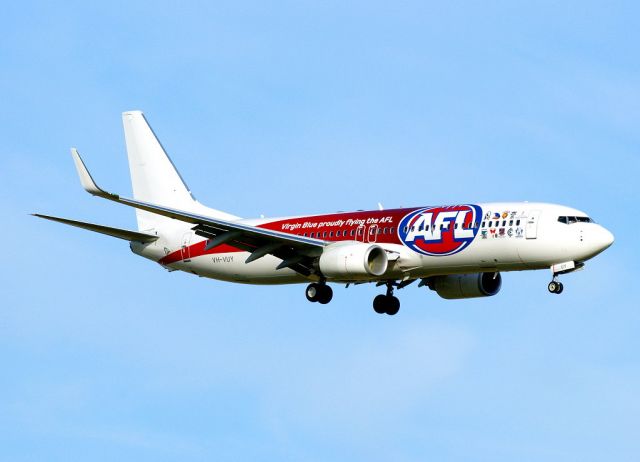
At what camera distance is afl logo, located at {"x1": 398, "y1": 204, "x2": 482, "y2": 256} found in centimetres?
5531

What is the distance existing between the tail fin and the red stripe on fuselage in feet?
15.3

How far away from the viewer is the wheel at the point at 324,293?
194 feet

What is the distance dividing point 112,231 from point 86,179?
1009 centimetres

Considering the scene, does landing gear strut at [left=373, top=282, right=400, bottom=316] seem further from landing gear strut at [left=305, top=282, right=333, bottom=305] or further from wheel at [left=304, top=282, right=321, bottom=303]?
wheel at [left=304, top=282, right=321, bottom=303]

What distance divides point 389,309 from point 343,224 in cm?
495

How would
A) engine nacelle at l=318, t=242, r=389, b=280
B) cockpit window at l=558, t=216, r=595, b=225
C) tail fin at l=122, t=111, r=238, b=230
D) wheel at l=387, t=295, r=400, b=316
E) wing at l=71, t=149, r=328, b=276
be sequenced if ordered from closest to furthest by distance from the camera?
cockpit window at l=558, t=216, r=595, b=225, engine nacelle at l=318, t=242, r=389, b=280, wing at l=71, t=149, r=328, b=276, wheel at l=387, t=295, r=400, b=316, tail fin at l=122, t=111, r=238, b=230

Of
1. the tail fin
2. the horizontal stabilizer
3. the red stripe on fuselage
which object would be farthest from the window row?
the horizontal stabilizer

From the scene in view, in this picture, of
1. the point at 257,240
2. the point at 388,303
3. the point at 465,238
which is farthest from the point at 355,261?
the point at 388,303

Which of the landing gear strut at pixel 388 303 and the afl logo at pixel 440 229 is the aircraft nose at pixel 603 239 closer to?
the afl logo at pixel 440 229

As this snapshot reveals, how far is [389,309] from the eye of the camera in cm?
6209

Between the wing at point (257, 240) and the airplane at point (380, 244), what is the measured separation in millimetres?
52

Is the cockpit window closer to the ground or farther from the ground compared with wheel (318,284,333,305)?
farther from the ground

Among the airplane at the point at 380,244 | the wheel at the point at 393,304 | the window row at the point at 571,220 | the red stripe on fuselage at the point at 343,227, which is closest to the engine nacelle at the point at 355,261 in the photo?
the airplane at the point at 380,244

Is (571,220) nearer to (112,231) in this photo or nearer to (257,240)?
(257,240)
